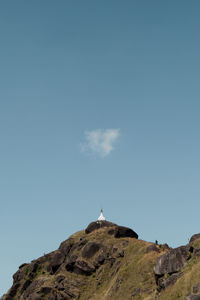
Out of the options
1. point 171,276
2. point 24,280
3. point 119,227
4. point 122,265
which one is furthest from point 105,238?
point 171,276

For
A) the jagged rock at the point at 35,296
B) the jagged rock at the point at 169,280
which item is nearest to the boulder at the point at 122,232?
the jagged rock at the point at 35,296

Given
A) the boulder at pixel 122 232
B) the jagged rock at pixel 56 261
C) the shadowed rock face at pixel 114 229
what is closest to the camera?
the boulder at pixel 122 232

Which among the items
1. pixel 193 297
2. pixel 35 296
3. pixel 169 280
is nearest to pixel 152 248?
pixel 169 280

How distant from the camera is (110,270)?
76.7 m

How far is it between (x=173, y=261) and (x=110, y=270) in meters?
28.3

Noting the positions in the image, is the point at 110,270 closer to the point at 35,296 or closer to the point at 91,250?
the point at 91,250

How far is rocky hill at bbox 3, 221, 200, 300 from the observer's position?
162ft

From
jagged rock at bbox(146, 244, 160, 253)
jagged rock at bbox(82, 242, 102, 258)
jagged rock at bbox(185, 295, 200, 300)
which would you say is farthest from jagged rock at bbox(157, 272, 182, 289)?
jagged rock at bbox(82, 242, 102, 258)

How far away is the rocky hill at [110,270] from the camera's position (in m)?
49.4

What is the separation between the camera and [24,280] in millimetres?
94250

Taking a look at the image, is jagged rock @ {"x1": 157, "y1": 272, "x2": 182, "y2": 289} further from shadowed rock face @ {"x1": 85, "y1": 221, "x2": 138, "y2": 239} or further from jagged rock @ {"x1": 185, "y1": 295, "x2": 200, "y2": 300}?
shadowed rock face @ {"x1": 85, "y1": 221, "x2": 138, "y2": 239}

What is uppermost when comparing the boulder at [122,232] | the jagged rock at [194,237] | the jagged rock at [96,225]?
the jagged rock at [96,225]

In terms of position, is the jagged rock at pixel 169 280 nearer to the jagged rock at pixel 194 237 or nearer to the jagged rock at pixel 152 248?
the jagged rock at pixel 194 237

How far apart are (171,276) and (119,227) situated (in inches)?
1522
